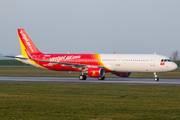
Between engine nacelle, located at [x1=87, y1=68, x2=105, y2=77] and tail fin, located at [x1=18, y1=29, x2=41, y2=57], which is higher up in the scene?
tail fin, located at [x1=18, y1=29, x2=41, y2=57]

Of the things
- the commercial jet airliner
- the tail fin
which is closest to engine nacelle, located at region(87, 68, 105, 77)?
the commercial jet airliner

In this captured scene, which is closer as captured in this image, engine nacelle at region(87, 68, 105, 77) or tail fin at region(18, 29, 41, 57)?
engine nacelle at region(87, 68, 105, 77)

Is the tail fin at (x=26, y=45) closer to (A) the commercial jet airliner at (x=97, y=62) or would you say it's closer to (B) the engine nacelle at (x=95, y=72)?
(A) the commercial jet airliner at (x=97, y=62)

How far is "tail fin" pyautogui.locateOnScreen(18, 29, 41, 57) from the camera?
52219 mm

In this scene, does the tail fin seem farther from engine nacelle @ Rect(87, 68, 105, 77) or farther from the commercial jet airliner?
engine nacelle @ Rect(87, 68, 105, 77)

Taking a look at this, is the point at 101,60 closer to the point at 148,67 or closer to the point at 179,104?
the point at 148,67

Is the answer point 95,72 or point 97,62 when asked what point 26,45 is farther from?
point 95,72

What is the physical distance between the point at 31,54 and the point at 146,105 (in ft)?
120

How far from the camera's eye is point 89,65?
4678cm

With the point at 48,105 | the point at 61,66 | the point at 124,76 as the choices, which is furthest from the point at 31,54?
the point at 48,105

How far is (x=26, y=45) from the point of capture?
173 feet

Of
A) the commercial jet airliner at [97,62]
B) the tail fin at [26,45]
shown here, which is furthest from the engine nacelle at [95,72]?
the tail fin at [26,45]

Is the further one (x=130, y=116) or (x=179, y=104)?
(x=179, y=104)

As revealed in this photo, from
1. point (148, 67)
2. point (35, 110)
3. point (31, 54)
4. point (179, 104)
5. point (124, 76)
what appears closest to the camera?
point (35, 110)
